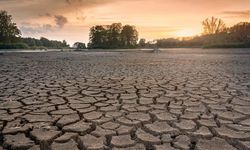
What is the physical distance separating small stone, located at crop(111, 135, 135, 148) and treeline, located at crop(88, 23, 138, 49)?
174ft

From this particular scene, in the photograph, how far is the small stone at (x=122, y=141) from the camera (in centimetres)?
259

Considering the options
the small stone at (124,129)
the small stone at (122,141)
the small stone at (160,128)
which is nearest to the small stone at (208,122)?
the small stone at (160,128)

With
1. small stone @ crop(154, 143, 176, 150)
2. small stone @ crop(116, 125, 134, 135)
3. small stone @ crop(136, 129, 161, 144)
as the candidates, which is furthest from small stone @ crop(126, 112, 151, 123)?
small stone @ crop(154, 143, 176, 150)

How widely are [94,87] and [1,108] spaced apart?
2.17 m

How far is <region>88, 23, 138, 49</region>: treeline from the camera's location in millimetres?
56312

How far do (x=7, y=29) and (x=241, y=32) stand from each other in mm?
38249

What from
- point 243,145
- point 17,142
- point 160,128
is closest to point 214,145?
point 243,145

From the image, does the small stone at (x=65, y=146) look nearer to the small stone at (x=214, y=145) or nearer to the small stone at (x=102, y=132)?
the small stone at (x=102, y=132)

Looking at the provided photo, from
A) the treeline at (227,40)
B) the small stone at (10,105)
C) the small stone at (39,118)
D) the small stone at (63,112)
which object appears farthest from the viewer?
the treeline at (227,40)

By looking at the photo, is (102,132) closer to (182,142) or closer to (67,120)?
(67,120)

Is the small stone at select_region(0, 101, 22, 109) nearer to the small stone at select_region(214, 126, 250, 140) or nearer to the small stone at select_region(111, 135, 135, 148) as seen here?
the small stone at select_region(111, 135, 135, 148)

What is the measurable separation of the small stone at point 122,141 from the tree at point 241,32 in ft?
155

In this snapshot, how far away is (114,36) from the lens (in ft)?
184

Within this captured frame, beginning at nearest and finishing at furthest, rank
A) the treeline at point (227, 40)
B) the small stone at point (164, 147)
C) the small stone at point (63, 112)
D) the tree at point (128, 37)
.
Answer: the small stone at point (164, 147) < the small stone at point (63, 112) < the treeline at point (227, 40) < the tree at point (128, 37)
